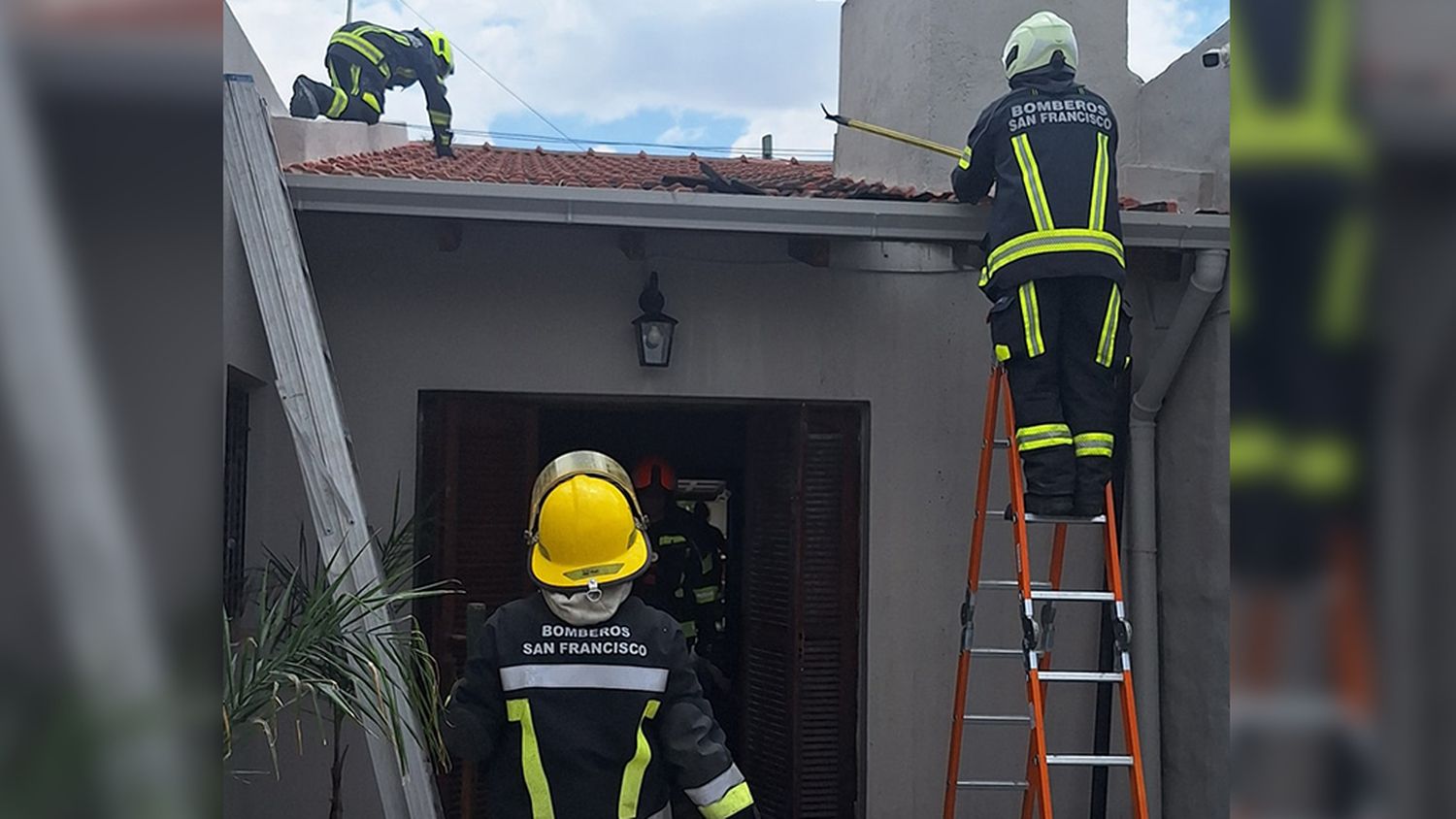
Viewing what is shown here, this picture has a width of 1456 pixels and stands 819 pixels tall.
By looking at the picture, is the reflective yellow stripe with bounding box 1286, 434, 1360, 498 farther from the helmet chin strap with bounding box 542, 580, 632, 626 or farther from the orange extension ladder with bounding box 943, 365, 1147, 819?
the orange extension ladder with bounding box 943, 365, 1147, 819

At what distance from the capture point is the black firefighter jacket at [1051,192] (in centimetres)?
461

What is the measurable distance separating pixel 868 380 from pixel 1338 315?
5.14 meters

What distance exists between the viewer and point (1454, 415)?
0.61 metres

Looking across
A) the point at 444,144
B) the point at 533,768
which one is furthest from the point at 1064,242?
the point at 444,144

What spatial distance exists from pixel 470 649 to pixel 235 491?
188 centimetres

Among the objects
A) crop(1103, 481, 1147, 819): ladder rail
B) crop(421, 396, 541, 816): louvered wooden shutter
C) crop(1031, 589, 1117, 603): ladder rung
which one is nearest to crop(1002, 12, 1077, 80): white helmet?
crop(1103, 481, 1147, 819): ladder rail

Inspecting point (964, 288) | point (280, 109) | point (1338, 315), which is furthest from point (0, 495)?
point (280, 109)

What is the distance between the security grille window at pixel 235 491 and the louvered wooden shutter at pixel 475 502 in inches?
29.0

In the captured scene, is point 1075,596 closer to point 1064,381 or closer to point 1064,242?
point 1064,381

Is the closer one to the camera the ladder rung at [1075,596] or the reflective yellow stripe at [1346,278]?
the reflective yellow stripe at [1346,278]

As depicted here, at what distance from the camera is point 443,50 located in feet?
25.2

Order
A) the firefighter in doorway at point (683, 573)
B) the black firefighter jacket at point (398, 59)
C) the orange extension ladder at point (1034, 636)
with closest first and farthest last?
the orange extension ladder at point (1034, 636)
the black firefighter jacket at point (398, 59)
the firefighter in doorway at point (683, 573)

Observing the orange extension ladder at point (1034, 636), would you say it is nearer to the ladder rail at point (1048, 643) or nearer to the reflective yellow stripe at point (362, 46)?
the ladder rail at point (1048, 643)

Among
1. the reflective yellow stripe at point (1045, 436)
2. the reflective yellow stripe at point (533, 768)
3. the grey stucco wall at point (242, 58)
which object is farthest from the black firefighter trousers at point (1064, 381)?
the grey stucco wall at point (242, 58)
